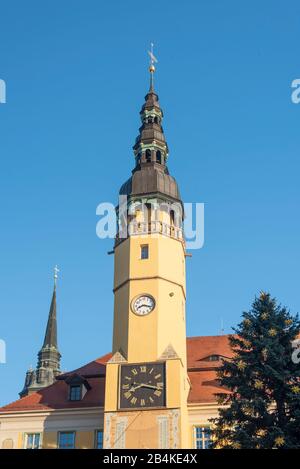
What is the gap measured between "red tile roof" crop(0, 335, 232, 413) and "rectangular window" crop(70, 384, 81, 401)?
0.32m

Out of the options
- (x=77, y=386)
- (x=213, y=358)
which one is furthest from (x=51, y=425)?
(x=213, y=358)

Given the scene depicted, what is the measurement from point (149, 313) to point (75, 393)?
6.80 meters

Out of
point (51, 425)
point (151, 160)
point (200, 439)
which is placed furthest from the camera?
point (151, 160)

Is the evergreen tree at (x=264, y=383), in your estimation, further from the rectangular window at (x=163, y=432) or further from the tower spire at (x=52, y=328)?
the tower spire at (x=52, y=328)

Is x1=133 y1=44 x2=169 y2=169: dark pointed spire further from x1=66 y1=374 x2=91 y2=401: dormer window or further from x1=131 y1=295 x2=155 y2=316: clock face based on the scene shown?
x1=66 y1=374 x2=91 y2=401: dormer window

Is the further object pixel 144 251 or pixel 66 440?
pixel 144 251

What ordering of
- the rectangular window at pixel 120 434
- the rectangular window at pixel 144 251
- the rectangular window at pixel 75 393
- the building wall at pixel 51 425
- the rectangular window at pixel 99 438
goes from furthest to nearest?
the rectangular window at pixel 144 251, the rectangular window at pixel 75 393, the building wall at pixel 51 425, the rectangular window at pixel 99 438, the rectangular window at pixel 120 434

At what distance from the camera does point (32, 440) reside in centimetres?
4062

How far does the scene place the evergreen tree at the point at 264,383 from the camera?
2445cm

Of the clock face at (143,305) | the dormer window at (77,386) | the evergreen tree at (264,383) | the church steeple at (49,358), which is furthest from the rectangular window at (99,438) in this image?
the church steeple at (49,358)

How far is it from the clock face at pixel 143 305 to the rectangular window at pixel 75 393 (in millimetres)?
6042

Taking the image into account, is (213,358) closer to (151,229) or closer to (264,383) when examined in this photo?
(151,229)

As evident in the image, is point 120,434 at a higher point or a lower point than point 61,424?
lower
